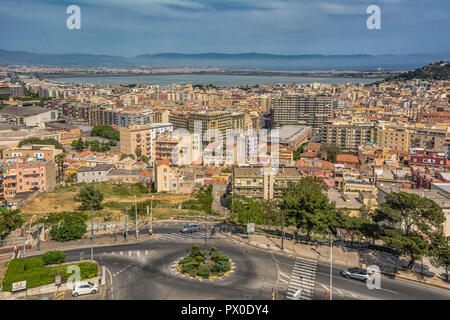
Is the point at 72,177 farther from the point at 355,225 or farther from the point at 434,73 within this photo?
the point at 434,73

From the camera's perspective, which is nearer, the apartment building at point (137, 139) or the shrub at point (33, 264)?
the shrub at point (33, 264)

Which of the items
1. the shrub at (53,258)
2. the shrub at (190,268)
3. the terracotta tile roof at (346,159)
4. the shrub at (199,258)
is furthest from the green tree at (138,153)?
the shrub at (190,268)

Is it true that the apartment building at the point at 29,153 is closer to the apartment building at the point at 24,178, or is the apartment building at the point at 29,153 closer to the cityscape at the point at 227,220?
the cityscape at the point at 227,220

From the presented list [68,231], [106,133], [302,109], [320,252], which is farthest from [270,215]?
[302,109]

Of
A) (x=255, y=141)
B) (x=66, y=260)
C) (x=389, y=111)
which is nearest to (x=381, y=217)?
(x=66, y=260)

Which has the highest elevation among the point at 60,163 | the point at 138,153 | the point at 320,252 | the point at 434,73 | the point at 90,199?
the point at 434,73

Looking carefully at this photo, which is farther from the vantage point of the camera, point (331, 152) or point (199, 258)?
point (331, 152)

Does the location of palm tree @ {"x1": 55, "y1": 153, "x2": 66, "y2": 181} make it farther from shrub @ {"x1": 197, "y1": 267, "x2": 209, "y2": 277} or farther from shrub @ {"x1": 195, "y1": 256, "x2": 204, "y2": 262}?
shrub @ {"x1": 197, "y1": 267, "x2": 209, "y2": 277}

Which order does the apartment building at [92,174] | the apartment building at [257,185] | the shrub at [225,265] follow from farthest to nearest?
the apartment building at [92,174] → the apartment building at [257,185] → the shrub at [225,265]

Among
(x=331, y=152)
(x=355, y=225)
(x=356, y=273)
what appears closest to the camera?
(x=356, y=273)
